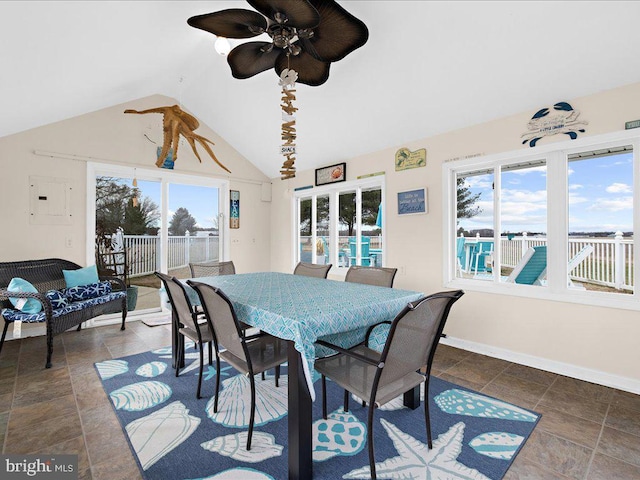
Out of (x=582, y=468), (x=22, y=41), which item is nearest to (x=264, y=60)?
(x=22, y=41)

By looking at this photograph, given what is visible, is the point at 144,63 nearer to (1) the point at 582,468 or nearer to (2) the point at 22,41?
(2) the point at 22,41

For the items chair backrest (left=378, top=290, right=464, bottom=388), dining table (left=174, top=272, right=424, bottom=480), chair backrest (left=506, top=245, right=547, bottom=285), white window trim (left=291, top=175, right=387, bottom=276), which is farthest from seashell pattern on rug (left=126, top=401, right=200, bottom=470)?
chair backrest (left=506, top=245, right=547, bottom=285)

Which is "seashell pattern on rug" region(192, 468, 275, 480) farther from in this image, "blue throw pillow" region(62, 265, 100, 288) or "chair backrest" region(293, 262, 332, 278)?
"blue throw pillow" region(62, 265, 100, 288)

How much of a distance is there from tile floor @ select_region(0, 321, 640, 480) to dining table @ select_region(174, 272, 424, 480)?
2.47ft


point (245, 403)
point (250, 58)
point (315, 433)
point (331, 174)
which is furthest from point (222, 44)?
point (331, 174)

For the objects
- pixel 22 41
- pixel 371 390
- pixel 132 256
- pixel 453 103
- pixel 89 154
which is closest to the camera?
pixel 371 390

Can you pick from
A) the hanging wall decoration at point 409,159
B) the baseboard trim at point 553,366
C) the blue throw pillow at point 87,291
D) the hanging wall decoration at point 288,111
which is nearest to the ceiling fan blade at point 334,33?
the hanging wall decoration at point 288,111

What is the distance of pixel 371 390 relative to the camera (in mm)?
1476

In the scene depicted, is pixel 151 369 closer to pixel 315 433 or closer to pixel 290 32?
pixel 315 433

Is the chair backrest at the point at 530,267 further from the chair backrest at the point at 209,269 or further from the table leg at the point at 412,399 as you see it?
the chair backrest at the point at 209,269

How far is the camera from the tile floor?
162cm

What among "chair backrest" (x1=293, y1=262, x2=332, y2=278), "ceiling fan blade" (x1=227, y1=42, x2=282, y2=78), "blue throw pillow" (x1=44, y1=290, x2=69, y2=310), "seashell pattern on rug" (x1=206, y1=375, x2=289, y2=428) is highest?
"ceiling fan blade" (x1=227, y1=42, x2=282, y2=78)

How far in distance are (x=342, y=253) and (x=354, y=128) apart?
181cm

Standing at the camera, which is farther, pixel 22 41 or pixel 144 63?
pixel 144 63
